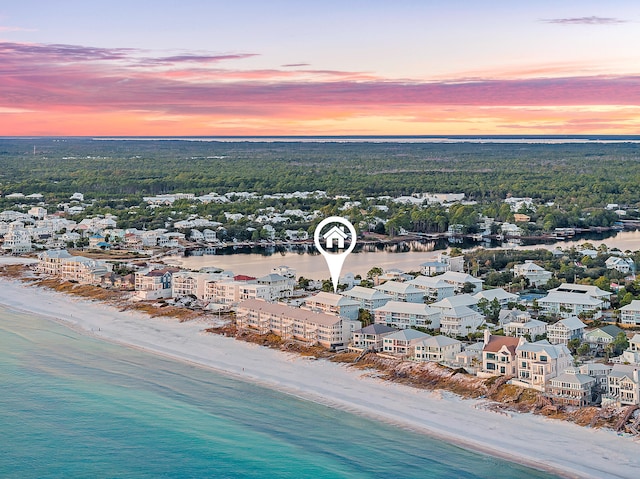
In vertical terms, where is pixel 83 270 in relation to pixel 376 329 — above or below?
below

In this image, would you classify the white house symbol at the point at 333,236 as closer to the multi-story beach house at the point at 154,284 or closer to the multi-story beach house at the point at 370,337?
the multi-story beach house at the point at 154,284

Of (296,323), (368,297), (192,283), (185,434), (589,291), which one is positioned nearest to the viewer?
(185,434)

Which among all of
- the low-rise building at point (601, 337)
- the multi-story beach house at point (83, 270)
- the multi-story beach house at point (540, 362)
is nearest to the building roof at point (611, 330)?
the low-rise building at point (601, 337)

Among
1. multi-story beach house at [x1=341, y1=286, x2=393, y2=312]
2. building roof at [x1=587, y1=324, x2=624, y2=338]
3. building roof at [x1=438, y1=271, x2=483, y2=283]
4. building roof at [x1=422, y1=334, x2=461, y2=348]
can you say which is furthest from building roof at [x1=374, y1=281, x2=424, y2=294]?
building roof at [x1=422, y1=334, x2=461, y2=348]

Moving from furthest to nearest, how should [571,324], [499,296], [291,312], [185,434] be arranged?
[499,296]
[291,312]
[571,324]
[185,434]

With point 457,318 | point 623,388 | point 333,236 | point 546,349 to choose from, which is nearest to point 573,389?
point 623,388

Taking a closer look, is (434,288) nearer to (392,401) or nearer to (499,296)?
(499,296)

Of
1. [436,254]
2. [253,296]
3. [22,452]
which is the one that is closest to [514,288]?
[253,296]
